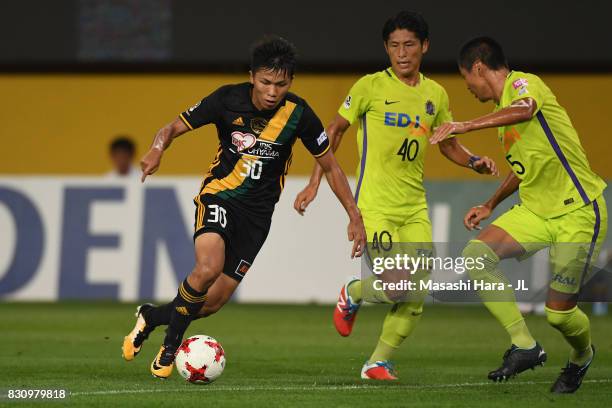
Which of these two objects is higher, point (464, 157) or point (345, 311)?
point (464, 157)

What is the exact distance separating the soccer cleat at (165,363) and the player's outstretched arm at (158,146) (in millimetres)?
1083

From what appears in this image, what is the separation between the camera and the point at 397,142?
8.71m

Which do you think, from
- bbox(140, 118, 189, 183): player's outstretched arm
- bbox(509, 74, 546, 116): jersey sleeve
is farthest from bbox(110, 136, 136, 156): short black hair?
bbox(509, 74, 546, 116): jersey sleeve

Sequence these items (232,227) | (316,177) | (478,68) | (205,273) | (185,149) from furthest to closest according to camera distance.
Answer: (185,149) < (316,177) < (232,227) < (478,68) < (205,273)

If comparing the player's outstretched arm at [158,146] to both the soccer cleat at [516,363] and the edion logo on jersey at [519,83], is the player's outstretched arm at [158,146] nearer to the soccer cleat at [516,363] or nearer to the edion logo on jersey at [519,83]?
the edion logo on jersey at [519,83]

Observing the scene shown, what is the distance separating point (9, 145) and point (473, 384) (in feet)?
37.9

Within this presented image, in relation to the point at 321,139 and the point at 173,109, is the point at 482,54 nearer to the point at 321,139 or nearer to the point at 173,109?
the point at 321,139

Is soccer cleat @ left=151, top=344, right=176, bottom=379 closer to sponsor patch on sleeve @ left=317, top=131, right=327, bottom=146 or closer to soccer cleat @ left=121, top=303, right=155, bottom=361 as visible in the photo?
soccer cleat @ left=121, top=303, right=155, bottom=361

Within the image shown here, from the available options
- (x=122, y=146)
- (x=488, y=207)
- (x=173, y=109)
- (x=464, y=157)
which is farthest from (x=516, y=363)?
(x=173, y=109)

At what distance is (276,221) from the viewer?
15094 mm

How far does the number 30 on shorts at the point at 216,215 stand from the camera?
26.5 feet

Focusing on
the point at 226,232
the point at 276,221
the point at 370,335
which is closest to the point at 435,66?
the point at 276,221

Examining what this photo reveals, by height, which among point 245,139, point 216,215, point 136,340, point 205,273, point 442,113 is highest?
point 442,113

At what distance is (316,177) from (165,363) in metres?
1.62
